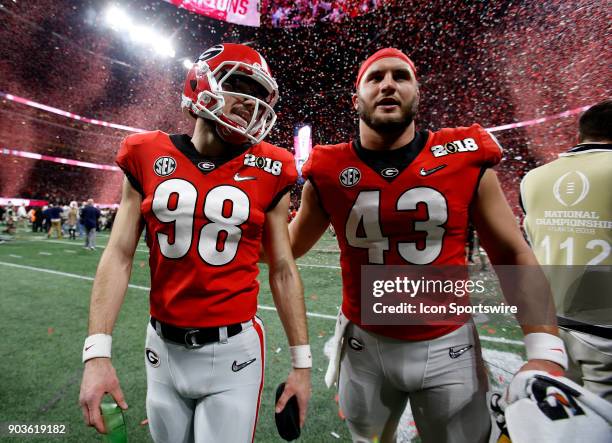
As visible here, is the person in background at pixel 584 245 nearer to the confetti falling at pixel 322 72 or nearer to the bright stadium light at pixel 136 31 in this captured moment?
the confetti falling at pixel 322 72

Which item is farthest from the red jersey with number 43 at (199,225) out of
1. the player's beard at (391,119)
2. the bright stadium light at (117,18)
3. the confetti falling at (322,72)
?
the bright stadium light at (117,18)

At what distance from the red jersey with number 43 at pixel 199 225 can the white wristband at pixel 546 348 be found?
1028 millimetres

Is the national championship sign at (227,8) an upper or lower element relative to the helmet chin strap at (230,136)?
upper

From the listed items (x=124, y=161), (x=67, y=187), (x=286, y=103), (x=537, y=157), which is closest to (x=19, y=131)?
(x=67, y=187)

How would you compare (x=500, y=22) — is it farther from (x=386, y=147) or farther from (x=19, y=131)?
(x=19, y=131)

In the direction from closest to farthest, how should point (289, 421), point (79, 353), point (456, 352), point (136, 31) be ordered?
point (289, 421) < point (456, 352) < point (79, 353) < point (136, 31)

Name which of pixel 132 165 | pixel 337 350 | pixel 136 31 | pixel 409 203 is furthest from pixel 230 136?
pixel 136 31

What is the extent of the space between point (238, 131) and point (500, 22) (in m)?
26.8

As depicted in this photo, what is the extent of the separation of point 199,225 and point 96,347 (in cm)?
53

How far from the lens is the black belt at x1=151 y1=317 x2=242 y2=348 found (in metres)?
1.31

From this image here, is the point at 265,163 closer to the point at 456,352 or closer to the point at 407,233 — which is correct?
the point at 407,233

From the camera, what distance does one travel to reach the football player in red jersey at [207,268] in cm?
130

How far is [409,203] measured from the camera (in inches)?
57.9

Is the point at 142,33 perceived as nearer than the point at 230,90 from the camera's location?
No
